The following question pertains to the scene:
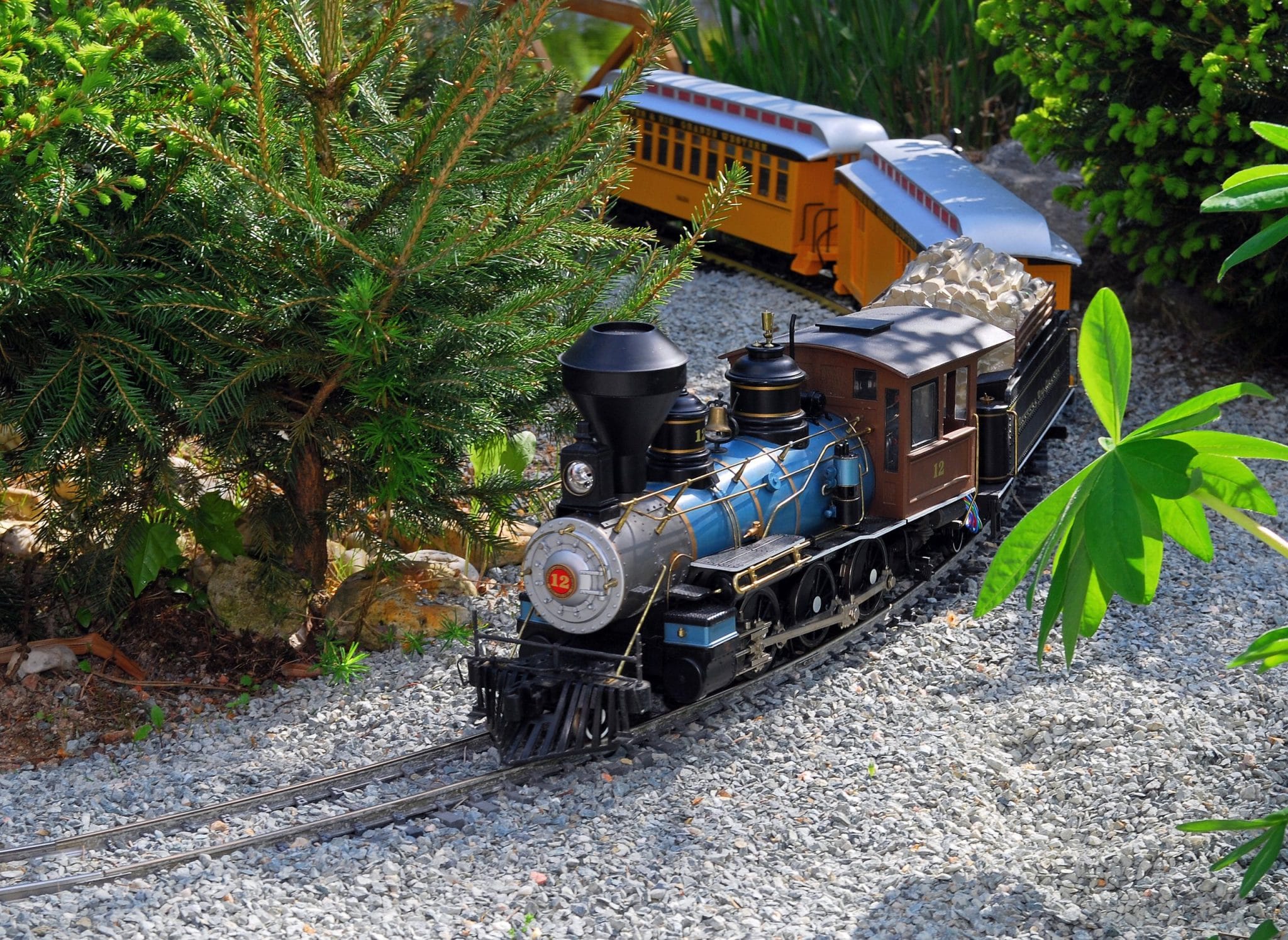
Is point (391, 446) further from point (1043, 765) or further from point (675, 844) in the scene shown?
point (1043, 765)

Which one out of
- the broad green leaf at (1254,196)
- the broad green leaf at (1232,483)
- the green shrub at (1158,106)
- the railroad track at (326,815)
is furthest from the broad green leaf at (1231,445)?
the green shrub at (1158,106)

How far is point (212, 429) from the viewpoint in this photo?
7.52m

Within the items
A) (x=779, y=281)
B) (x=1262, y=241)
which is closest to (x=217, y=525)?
(x=1262, y=241)

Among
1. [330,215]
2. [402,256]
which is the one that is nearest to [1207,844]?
[402,256]

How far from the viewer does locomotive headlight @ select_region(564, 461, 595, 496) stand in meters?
7.39

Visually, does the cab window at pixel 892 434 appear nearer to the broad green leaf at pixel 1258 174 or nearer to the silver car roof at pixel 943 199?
the silver car roof at pixel 943 199

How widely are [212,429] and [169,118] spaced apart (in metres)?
2.02

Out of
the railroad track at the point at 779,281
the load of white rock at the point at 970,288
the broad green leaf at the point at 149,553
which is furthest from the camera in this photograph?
the railroad track at the point at 779,281

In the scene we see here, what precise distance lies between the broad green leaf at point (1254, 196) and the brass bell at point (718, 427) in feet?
16.1

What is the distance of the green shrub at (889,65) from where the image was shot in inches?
773

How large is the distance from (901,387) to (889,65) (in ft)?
40.5

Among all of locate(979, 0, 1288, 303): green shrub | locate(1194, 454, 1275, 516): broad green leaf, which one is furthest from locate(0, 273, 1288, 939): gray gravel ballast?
locate(979, 0, 1288, 303): green shrub

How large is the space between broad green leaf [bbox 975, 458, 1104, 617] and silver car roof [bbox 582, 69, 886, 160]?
12.0 meters

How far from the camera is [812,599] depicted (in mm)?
8664
